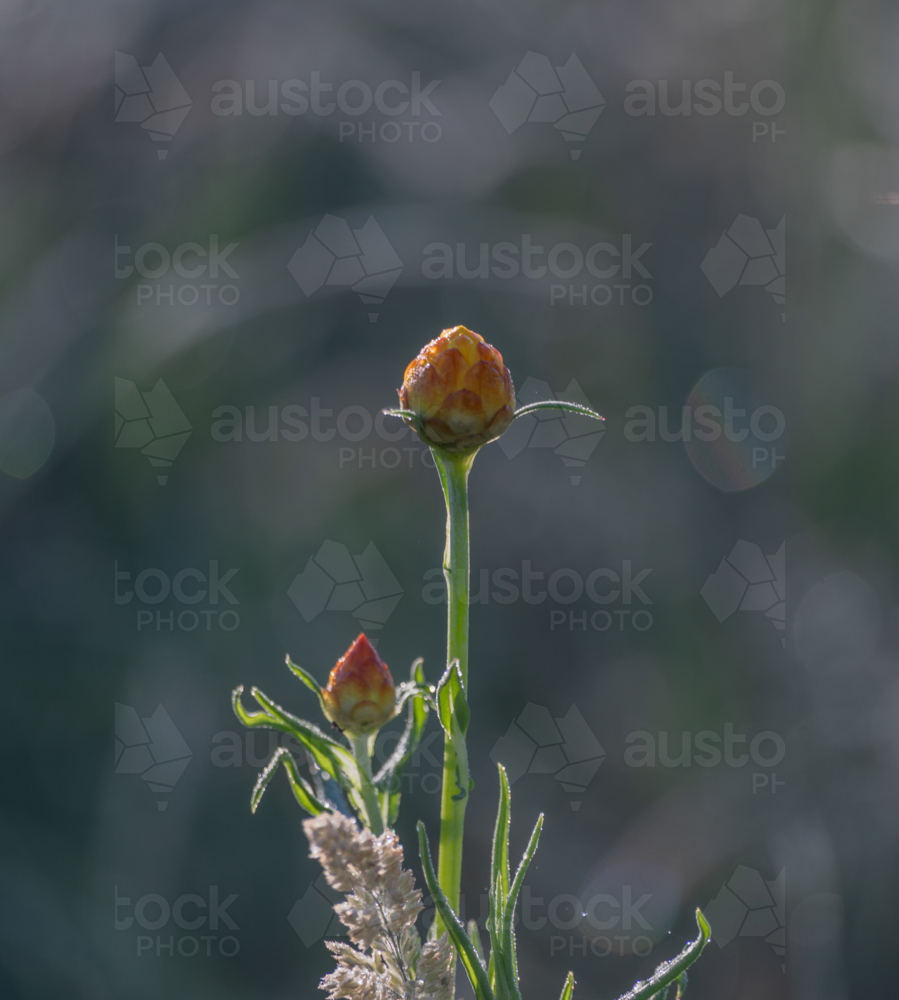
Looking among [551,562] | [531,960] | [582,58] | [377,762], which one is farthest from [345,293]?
[531,960]

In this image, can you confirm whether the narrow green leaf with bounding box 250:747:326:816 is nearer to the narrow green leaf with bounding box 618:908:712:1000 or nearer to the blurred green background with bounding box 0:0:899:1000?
the narrow green leaf with bounding box 618:908:712:1000

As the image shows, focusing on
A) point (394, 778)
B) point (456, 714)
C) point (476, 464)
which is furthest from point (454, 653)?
point (476, 464)

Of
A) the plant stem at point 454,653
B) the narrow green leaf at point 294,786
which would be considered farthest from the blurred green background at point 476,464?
the plant stem at point 454,653

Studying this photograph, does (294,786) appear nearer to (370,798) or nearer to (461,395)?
(370,798)

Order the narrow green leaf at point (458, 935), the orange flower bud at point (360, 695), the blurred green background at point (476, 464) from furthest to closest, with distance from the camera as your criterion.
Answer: the blurred green background at point (476, 464)
the orange flower bud at point (360, 695)
the narrow green leaf at point (458, 935)

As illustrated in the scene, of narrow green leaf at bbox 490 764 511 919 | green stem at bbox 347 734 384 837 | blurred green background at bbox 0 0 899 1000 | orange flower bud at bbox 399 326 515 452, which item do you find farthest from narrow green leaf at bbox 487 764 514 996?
blurred green background at bbox 0 0 899 1000

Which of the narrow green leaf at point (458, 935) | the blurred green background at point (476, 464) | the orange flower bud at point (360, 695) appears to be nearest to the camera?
the narrow green leaf at point (458, 935)

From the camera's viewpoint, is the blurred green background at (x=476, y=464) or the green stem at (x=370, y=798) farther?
the blurred green background at (x=476, y=464)

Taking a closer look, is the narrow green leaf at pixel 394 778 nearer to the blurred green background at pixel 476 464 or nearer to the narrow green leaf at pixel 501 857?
the narrow green leaf at pixel 501 857
